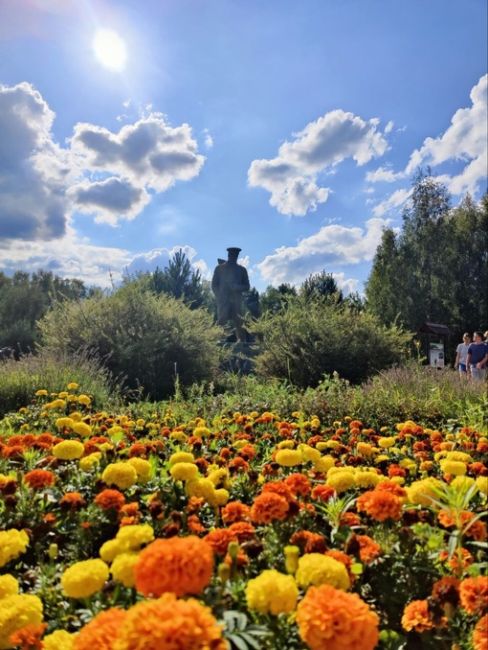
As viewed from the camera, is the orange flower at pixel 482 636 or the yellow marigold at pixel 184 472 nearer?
the orange flower at pixel 482 636

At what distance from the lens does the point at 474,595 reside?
4.03 feet

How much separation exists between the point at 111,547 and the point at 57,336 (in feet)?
35.9

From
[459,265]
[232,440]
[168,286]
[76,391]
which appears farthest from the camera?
[168,286]

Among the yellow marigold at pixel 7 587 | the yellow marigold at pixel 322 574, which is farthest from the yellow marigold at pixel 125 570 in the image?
the yellow marigold at pixel 322 574

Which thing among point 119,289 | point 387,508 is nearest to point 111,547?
point 387,508

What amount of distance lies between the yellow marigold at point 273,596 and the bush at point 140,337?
31.2ft

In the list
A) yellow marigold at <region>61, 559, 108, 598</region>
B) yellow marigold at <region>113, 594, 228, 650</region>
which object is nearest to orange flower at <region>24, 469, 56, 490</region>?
yellow marigold at <region>61, 559, 108, 598</region>

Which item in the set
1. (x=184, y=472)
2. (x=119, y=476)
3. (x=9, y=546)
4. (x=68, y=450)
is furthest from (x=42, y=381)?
(x=9, y=546)

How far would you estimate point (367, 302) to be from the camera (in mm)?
28094

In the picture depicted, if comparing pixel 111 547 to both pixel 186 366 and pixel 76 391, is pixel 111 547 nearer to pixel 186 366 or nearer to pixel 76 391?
pixel 76 391

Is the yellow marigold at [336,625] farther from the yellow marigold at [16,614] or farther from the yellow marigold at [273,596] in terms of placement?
the yellow marigold at [16,614]

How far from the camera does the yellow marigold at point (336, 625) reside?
941 millimetres

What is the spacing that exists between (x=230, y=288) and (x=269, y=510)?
16678 mm

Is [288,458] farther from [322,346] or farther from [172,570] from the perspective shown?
[322,346]
